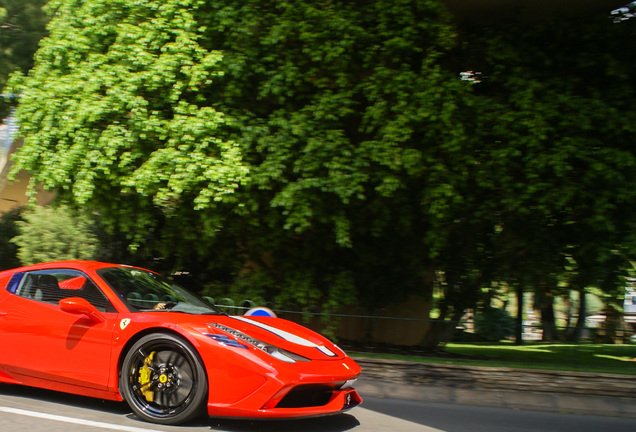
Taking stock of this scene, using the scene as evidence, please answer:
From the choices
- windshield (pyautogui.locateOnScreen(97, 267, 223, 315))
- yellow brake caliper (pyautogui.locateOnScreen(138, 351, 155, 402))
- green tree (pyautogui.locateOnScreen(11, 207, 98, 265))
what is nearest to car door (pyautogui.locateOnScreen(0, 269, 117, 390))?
windshield (pyautogui.locateOnScreen(97, 267, 223, 315))

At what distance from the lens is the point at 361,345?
862 centimetres

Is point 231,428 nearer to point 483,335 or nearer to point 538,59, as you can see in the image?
point 483,335

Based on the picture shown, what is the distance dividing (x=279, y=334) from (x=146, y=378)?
115cm

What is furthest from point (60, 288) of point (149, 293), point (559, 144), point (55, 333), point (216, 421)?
point (559, 144)

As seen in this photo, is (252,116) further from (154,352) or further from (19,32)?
(19,32)

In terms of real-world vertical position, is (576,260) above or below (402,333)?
above

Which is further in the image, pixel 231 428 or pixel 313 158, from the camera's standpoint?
pixel 313 158

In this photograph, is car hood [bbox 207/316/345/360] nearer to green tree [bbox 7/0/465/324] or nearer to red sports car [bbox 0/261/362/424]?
red sports car [bbox 0/261/362/424]

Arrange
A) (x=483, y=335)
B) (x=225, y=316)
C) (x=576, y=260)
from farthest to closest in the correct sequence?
(x=576, y=260)
(x=483, y=335)
(x=225, y=316)

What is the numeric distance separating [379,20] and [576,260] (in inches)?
183

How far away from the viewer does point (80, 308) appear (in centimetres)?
504

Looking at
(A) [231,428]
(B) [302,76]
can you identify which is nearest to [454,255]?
(B) [302,76]

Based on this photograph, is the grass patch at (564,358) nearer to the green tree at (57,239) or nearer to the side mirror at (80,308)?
the side mirror at (80,308)

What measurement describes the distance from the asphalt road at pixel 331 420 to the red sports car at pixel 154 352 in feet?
0.68
